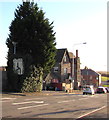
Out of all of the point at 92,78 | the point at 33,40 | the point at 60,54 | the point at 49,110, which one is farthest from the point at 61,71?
the point at 92,78

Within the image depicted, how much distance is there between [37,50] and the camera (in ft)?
111

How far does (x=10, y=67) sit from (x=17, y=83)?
101 inches

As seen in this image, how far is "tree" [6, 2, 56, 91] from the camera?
33.5 meters

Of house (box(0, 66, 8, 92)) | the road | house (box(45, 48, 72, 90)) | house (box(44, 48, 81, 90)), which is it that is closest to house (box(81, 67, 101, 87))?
house (box(44, 48, 81, 90))

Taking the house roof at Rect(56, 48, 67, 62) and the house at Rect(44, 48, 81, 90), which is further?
the house roof at Rect(56, 48, 67, 62)

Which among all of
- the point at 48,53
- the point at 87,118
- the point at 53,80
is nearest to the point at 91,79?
the point at 53,80

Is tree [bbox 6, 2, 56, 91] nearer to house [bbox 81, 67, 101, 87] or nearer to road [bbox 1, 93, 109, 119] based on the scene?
road [bbox 1, 93, 109, 119]

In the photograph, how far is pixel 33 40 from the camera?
110 ft

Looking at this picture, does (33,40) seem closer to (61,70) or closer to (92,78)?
(61,70)

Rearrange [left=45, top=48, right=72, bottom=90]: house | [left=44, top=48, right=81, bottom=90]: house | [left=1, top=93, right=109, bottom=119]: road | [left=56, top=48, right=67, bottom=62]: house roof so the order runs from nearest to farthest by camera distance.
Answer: [left=1, top=93, right=109, bottom=119]: road → [left=44, top=48, right=81, bottom=90]: house → [left=45, top=48, right=72, bottom=90]: house → [left=56, top=48, right=67, bottom=62]: house roof

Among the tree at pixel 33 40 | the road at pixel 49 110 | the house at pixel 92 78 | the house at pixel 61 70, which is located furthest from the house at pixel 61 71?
the house at pixel 92 78

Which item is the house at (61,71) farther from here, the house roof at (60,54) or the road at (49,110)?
the road at (49,110)

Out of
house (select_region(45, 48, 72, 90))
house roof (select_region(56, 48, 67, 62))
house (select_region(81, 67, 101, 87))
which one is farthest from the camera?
house (select_region(81, 67, 101, 87))

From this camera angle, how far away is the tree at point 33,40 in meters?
33.5
